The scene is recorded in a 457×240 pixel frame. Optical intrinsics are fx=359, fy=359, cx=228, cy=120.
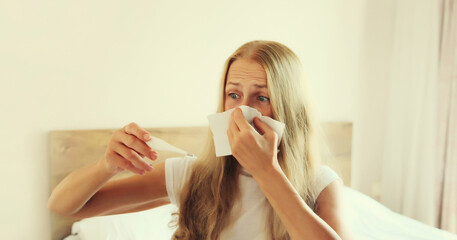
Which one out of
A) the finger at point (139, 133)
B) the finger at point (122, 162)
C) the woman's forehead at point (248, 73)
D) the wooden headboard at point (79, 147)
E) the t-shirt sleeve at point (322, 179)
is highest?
the woman's forehead at point (248, 73)

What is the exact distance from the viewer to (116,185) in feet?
3.52

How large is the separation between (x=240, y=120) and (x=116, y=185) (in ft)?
1.49

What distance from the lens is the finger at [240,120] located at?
0.86 meters

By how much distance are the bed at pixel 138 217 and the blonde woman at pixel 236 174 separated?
1.77 ft

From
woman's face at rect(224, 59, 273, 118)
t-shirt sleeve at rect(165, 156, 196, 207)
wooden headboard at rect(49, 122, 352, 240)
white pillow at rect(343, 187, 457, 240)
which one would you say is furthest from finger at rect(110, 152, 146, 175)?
white pillow at rect(343, 187, 457, 240)

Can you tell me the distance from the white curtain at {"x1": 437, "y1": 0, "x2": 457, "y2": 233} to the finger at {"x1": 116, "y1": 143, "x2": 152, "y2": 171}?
2.21 meters

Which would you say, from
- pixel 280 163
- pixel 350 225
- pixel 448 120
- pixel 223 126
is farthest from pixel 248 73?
pixel 448 120

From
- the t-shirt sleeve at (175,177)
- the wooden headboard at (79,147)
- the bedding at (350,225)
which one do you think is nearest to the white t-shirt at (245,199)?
the t-shirt sleeve at (175,177)

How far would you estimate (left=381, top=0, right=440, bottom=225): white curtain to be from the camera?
2.45m

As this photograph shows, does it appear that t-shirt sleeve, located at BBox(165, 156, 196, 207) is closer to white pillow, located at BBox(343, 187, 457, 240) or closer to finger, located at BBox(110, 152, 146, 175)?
finger, located at BBox(110, 152, 146, 175)

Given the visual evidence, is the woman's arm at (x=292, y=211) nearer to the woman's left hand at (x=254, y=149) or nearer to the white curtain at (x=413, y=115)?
the woman's left hand at (x=254, y=149)

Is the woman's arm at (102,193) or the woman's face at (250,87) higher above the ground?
the woman's face at (250,87)

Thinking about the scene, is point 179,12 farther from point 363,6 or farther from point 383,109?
point 383,109

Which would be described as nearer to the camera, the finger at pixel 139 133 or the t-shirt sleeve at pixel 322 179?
the finger at pixel 139 133
